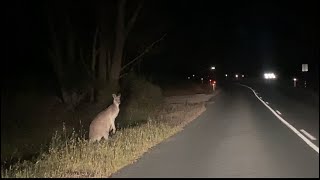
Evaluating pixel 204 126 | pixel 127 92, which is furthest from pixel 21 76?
pixel 204 126

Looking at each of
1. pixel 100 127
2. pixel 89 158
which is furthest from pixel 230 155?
pixel 100 127

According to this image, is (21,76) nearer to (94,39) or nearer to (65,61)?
(65,61)

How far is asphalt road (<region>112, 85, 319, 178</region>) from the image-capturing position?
10.7 metres

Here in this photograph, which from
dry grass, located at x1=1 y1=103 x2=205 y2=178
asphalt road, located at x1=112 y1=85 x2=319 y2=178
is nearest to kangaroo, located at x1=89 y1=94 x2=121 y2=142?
dry grass, located at x1=1 y1=103 x2=205 y2=178

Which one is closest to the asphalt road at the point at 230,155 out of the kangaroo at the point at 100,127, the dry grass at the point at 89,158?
the dry grass at the point at 89,158

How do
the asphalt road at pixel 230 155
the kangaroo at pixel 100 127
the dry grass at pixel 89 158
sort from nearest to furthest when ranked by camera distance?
1. the dry grass at pixel 89 158
2. the asphalt road at pixel 230 155
3. the kangaroo at pixel 100 127

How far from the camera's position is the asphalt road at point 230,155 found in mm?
10664

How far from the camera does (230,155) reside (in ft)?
42.9

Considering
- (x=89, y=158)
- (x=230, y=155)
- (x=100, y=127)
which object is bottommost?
(x=230, y=155)

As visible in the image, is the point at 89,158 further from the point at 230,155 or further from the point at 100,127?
the point at 230,155

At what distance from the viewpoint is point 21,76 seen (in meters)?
34.0

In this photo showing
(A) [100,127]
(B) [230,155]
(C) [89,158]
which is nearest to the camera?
(C) [89,158]

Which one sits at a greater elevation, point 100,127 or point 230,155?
point 100,127

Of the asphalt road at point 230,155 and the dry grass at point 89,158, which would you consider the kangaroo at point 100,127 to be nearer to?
the dry grass at point 89,158
